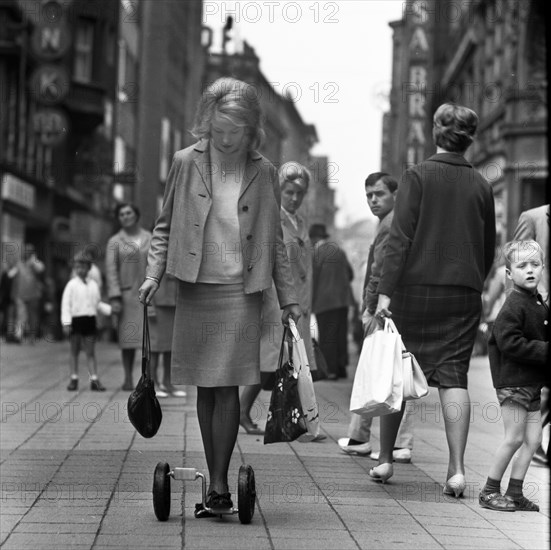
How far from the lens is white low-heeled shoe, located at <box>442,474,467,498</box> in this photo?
6.93 m

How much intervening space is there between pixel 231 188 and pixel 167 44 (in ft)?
227

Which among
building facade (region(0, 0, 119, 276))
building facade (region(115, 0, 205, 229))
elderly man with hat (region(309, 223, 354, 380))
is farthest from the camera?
building facade (region(115, 0, 205, 229))

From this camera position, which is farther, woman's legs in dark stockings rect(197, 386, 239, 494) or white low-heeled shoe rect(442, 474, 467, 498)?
white low-heeled shoe rect(442, 474, 467, 498)

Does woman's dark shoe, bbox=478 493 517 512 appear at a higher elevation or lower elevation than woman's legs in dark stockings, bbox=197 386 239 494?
lower

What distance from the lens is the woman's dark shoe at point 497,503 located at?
662 centimetres

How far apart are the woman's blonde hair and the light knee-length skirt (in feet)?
2.27

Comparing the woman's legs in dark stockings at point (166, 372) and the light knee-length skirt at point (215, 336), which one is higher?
the light knee-length skirt at point (215, 336)

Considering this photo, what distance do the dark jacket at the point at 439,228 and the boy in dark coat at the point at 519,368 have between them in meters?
0.54

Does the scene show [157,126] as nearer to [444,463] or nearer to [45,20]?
[45,20]

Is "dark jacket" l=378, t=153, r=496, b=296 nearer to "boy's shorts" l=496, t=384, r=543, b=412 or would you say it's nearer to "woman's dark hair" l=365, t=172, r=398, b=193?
"boy's shorts" l=496, t=384, r=543, b=412

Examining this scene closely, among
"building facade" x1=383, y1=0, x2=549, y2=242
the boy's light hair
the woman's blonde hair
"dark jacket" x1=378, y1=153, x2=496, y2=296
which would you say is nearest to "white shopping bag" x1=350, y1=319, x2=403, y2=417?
"dark jacket" x1=378, y1=153, x2=496, y2=296

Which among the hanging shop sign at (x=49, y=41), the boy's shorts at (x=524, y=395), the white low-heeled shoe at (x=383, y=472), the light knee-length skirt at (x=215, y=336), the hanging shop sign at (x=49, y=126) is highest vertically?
the hanging shop sign at (x=49, y=41)

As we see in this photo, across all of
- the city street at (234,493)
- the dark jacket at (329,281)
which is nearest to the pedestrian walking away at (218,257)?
the city street at (234,493)

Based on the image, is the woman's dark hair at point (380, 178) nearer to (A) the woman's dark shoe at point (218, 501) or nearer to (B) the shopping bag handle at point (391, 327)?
(B) the shopping bag handle at point (391, 327)
